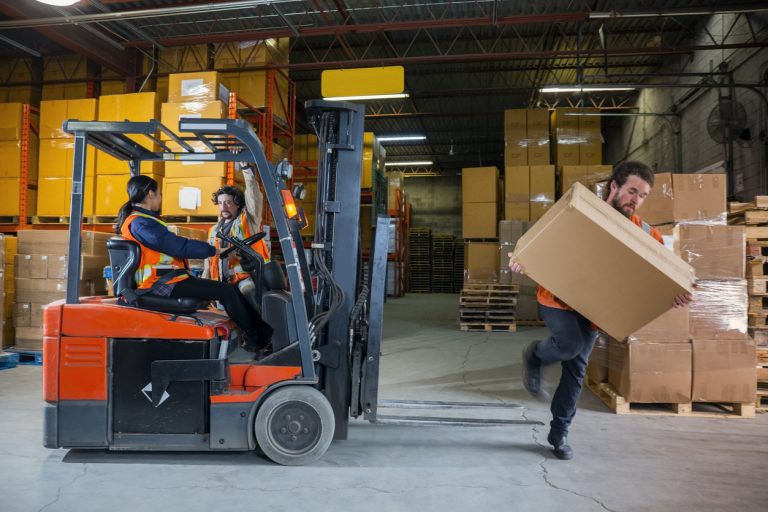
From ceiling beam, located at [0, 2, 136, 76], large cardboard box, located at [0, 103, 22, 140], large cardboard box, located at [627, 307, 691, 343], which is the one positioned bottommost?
large cardboard box, located at [627, 307, 691, 343]

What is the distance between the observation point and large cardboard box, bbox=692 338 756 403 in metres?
4.17

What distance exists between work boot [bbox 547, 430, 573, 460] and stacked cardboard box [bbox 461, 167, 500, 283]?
8121 mm

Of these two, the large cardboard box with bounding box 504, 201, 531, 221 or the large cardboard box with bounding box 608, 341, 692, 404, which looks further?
the large cardboard box with bounding box 504, 201, 531, 221

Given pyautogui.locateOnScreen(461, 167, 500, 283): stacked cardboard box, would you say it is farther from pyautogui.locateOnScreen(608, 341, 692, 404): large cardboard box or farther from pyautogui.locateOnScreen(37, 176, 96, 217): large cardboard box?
pyautogui.locateOnScreen(37, 176, 96, 217): large cardboard box

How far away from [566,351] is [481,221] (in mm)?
8309

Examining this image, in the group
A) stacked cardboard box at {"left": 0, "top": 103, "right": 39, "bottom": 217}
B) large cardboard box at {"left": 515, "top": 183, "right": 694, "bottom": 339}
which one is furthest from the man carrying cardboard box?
stacked cardboard box at {"left": 0, "top": 103, "right": 39, "bottom": 217}

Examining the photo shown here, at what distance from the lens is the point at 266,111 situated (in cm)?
1048

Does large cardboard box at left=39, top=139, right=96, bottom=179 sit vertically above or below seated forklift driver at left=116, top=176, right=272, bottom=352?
above

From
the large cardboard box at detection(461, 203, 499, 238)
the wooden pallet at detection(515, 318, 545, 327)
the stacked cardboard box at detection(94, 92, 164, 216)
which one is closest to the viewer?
the stacked cardboard box at detection(94, 92, 164, 216)

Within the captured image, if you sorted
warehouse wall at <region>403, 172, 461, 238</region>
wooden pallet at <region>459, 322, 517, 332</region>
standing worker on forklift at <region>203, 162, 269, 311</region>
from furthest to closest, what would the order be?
warehouse wall at <region>403, 172, 461, 238</region>, wooden pallet at <region>459, 322, 517, 332</region>, standing worker on forklift at <region>203, 162, 269, 311</region>

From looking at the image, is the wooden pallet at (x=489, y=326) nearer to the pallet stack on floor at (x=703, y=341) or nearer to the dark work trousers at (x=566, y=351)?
the pallet stack on floor at (x=703, y=341)

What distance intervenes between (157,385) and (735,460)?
3.52 m

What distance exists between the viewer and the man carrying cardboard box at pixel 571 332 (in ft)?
10.3

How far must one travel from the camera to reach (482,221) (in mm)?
11297
